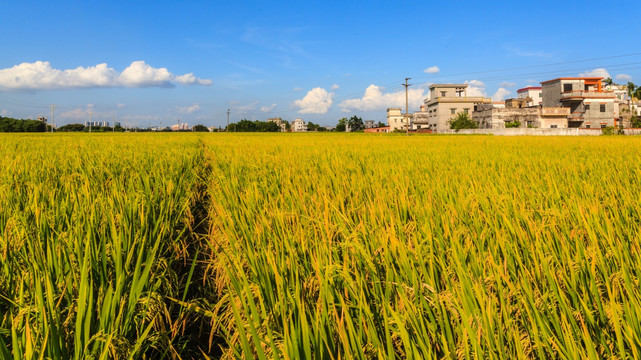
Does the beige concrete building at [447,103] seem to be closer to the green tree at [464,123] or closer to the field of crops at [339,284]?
the green tree at [464,123]

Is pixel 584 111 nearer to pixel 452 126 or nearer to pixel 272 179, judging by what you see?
pixel 452 126

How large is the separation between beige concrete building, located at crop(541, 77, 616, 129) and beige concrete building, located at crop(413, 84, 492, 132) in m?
9.21

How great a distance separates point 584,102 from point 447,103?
16.5 metres

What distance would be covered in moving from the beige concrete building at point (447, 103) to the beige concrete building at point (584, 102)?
921cm

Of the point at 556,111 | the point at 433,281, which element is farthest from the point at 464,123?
the point at 433,281

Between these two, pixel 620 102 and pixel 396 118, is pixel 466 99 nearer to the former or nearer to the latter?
pixel 620 102

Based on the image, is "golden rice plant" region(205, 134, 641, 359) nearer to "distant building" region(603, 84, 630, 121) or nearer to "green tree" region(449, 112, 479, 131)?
"green tree" region(449, 112, 479, 131)

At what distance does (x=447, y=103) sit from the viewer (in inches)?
2142

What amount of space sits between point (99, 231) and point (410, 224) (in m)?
1.43

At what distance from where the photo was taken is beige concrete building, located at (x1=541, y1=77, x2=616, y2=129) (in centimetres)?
4397

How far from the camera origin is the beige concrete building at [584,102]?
44.0 meters

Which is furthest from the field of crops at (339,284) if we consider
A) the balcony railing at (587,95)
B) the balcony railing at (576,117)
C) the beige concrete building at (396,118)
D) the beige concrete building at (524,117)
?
the beige concrete building at (396,118)

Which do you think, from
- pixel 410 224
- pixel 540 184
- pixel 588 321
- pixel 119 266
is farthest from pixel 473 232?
pixel 540 184

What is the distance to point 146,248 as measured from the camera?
61.3 inches
